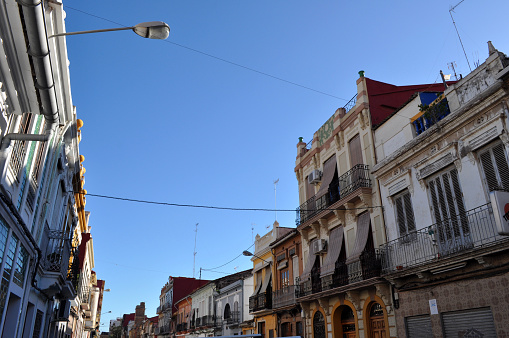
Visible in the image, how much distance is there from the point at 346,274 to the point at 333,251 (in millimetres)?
1524

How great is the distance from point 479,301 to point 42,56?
11.1 meters

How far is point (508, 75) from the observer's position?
9.98 m

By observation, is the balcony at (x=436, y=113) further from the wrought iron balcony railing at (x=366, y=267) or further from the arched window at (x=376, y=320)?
the arched window at (x=376, y=320)

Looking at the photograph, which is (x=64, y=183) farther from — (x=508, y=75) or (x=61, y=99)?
(x=508, y=75)

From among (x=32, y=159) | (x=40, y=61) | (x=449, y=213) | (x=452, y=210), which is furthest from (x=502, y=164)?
(x=32, y=159)

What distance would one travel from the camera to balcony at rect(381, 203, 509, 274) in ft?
33.7

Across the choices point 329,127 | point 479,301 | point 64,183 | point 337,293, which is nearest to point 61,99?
point 64,183

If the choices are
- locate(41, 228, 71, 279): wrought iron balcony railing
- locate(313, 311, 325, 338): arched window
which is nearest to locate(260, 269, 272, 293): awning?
locate(313, 311, 325, 338): arched window

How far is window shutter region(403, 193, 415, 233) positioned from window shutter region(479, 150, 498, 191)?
3.10 metres

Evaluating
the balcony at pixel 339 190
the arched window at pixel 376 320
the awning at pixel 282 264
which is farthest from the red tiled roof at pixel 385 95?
the awning at pixel 282 264

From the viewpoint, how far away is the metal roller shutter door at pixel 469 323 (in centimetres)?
1016

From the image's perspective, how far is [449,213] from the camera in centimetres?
1179

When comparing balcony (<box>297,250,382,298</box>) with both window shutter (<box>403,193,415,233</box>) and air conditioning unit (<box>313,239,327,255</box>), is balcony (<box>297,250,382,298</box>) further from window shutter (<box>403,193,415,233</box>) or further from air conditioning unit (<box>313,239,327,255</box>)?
window shutter (<box>403,193,415,233</box>)

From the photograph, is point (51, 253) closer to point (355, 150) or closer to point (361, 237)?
point (361, 237)
